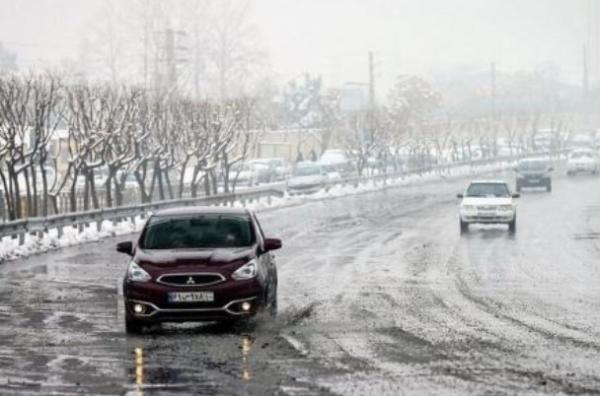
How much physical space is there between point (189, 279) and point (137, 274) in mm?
682

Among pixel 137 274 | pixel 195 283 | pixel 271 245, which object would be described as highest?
pixel 271 245

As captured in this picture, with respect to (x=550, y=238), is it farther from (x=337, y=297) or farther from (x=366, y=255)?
(x=337, y=297)

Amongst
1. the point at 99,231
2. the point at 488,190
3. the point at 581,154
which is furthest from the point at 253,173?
the point at 99,231

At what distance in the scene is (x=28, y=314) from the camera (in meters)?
17.1

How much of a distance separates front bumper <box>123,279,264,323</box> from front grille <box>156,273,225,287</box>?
77mm

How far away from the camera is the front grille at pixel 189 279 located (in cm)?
1448

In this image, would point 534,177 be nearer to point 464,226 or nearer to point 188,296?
point 464,226

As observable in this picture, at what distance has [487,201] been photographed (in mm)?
36062

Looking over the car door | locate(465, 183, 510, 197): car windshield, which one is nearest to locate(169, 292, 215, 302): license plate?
the car door

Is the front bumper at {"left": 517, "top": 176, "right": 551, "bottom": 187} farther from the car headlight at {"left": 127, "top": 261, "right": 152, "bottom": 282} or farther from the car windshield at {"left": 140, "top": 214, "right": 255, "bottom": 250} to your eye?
the car headlight at {"left": 127, "top": 261, "right": 152, "bottom": 282}

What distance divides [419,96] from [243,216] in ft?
346

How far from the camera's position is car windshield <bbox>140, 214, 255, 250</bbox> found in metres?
15.7

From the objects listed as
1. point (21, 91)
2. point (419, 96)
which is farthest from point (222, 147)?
point (419, 96)

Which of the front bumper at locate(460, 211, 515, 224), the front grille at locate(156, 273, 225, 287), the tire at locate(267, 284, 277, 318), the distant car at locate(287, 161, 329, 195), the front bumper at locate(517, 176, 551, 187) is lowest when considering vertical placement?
the front bumper at locate(517, 176, 551, 187)
